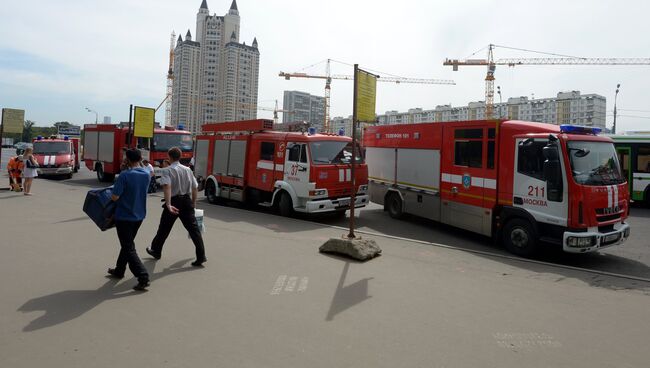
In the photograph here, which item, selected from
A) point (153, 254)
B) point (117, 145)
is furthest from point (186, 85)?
point (153, 254)

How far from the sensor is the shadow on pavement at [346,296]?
477 centimetres

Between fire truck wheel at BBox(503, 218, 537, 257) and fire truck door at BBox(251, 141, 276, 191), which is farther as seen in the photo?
fire truck door at BBox(251, 141, 276, 191)

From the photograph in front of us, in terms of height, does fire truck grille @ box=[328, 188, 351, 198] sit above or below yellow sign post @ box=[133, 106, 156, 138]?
below

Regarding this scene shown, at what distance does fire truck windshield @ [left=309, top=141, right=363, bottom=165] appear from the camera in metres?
11.3

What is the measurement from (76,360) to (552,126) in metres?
8.72

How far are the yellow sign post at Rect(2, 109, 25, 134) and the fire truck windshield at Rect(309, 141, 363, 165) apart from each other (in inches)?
603

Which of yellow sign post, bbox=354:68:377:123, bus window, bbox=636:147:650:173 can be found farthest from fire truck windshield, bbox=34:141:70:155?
bus window, bbox=636:147:650:173

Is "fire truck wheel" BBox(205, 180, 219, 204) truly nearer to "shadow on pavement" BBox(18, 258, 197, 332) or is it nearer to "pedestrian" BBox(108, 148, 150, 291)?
"shadow on pavement" BBox(18, 258, 197, 332)

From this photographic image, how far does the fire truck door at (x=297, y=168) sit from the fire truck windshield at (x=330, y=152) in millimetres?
242

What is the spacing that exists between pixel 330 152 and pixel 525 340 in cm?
807

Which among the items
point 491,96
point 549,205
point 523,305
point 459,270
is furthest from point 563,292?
point 491,96

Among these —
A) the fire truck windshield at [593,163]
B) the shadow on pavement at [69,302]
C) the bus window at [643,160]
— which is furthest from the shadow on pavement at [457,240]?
the bus window at [643,160]

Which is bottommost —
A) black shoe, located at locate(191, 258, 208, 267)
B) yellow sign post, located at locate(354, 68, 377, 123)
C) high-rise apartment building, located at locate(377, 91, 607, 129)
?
black shoe, located at locate(191, 258, 208, 267)

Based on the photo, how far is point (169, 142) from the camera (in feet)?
63.3
